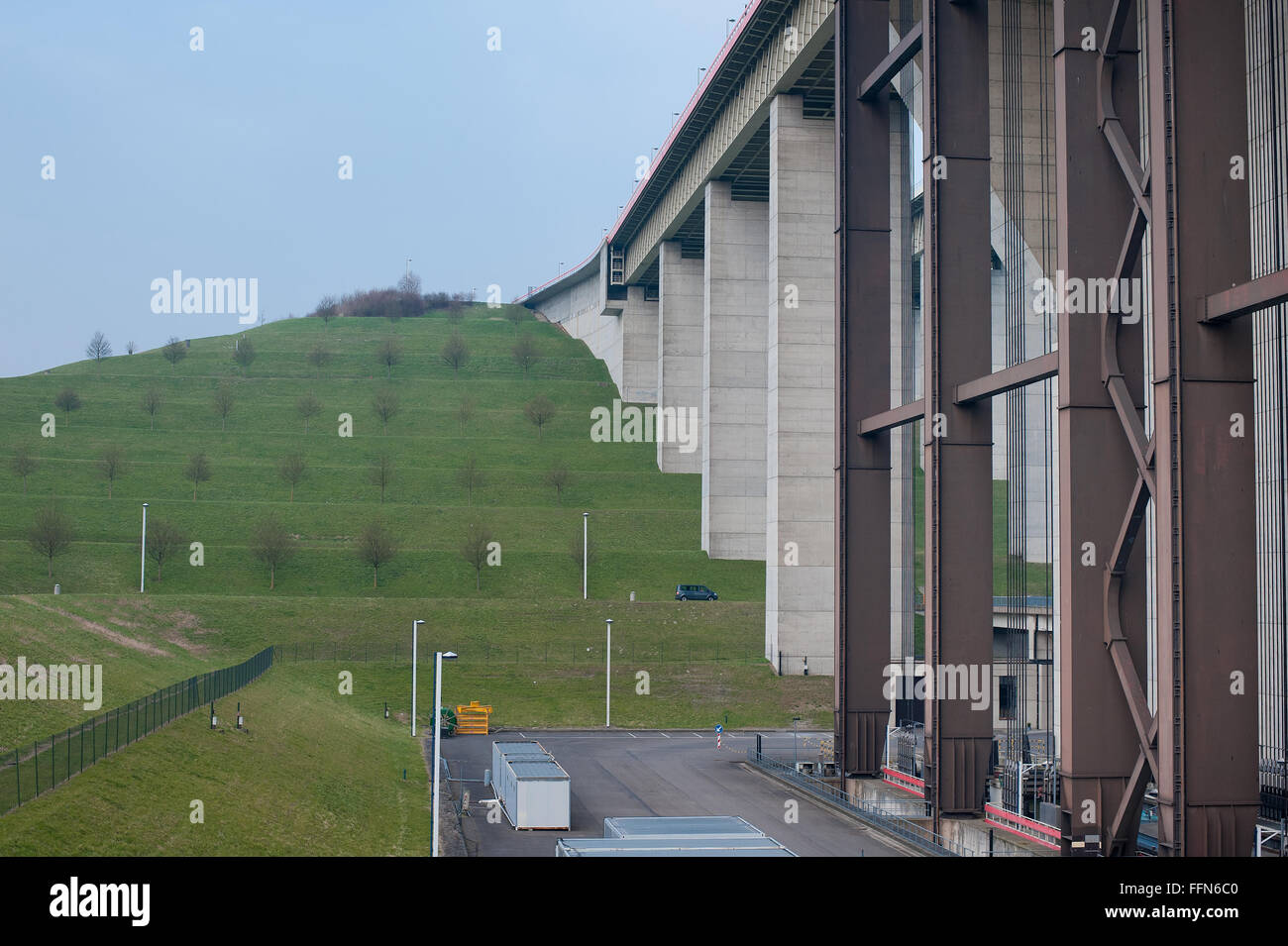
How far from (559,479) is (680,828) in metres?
65.9

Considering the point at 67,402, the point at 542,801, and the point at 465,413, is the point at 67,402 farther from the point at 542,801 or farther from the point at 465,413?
the point at 542,801

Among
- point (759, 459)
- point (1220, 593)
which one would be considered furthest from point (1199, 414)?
point (759, 459)

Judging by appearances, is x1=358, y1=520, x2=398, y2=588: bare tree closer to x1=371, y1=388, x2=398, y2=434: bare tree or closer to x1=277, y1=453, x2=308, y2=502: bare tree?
x1=277, y1=453, x2=308, y2=502: bare tree

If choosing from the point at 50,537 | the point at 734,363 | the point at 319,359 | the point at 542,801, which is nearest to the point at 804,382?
the point at 734,363

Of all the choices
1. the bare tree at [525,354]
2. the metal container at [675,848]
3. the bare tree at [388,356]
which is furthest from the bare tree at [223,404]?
the metal container at [675,848]

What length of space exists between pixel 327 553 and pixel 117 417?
38.1m

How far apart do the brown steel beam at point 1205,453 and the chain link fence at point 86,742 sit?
19.3 m

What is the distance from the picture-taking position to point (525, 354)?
12388 cm

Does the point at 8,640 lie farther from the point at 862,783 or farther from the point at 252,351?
the point at 252,351

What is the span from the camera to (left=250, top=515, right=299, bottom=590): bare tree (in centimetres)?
7200

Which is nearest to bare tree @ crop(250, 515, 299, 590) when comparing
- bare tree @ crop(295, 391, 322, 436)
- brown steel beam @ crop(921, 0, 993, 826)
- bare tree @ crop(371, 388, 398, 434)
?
bare tree @ crop(295, 391, 322, 436)

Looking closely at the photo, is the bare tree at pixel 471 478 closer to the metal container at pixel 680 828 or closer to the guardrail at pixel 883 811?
the guardrail at pixel 883 811

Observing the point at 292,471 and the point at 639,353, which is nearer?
the point at 292,471

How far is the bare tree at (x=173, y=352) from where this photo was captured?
122875 mm
